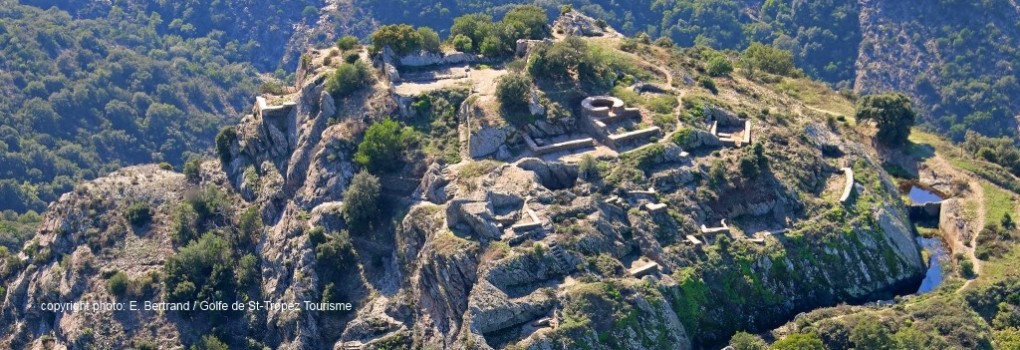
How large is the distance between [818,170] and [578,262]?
87.4 ft

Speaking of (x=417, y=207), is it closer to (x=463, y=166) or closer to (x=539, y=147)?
(x=463, y=166)

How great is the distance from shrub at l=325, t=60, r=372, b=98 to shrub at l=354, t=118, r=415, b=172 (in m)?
7.55

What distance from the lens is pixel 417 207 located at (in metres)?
97.7

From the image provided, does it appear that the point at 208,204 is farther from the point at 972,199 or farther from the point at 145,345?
the point at 972,199

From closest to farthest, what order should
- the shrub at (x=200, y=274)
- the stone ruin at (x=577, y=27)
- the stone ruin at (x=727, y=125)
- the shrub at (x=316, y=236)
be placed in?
the shrub at (x=316, y=236), the stone ruin at (x=727, y=125), the shrub at (x=200, y=274), the stone ruin at (x=577, y=27)

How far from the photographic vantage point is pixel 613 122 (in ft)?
343

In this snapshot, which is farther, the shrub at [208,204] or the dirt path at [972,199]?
the shrub at [208,204]

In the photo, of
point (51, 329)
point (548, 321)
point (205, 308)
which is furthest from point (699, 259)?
point (51, 329)

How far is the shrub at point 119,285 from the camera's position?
10744 cm

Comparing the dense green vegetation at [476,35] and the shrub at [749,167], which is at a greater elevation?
the dense green vegetation at [476,35]

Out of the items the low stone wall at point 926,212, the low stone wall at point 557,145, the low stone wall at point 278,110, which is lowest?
the low stone wall at point 926,212

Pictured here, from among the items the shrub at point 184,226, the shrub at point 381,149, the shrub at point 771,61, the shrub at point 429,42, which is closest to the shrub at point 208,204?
the shrub at point 184,226

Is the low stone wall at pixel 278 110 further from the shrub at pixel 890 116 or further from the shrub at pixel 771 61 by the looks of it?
the shrub at pixel 890 116

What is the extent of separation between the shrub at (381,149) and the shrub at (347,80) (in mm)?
7554
